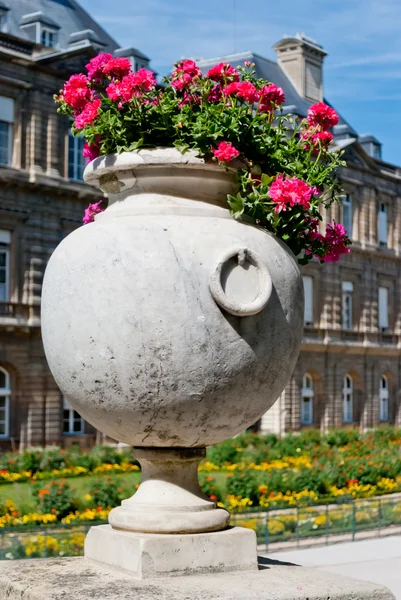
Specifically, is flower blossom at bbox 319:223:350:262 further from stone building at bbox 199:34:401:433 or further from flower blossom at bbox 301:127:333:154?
stone building at bbox 199:34:401:433

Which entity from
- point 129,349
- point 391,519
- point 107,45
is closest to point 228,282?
point 129,349

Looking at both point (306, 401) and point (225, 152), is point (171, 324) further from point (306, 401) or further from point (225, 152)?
point (306, 401)

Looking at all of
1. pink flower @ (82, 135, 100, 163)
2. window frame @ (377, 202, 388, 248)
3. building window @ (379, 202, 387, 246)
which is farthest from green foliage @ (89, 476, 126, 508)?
building window @ (379, 202, 387, 246)

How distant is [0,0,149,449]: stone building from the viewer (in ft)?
78.1

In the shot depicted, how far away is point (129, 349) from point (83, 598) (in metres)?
1.12

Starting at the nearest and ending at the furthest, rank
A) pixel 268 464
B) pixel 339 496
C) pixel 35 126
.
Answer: pixel 339 496
pixel 268 464
pixel 35 126

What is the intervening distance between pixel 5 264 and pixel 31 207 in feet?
5.23

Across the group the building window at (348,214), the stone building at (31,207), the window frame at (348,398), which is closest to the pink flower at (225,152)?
the stone building at (31,207)

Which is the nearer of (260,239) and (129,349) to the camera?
(129,349)

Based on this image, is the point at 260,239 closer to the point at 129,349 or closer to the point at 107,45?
the point at 129,349

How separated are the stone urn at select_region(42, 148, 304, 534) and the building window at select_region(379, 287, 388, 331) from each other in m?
34.8

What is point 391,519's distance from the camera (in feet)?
49.1

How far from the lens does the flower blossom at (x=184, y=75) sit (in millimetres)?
5465

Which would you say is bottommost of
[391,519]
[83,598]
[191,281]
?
[391,519]
